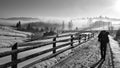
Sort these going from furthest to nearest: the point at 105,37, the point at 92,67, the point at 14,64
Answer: the point at 105,37
the point at 92,67
the point at 14,64

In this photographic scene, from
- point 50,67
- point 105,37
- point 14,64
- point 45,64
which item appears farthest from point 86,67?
point 14,64

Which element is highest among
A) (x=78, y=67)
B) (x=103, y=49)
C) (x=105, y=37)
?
(x=105, y=37)

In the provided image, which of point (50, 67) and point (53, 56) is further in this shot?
point (53, 56)

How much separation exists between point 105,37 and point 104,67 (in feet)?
7.94

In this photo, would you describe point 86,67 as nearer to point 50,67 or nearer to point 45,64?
point 50,67

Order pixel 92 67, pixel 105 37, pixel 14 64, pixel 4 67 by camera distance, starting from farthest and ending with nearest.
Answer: pixel 105 37
pixel 92 67
pixel 14 64
pixel 4 67

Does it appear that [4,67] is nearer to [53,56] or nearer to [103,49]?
[53,56]

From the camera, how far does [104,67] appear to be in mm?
5418

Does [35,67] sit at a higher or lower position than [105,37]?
lower

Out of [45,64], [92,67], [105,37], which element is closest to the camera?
[92,67]

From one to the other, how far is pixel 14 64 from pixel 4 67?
0.42 meters

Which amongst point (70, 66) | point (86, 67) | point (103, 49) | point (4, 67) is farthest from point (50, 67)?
point (103, 49)

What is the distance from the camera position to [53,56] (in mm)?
7277

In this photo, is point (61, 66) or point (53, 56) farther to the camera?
point (53, 56)
